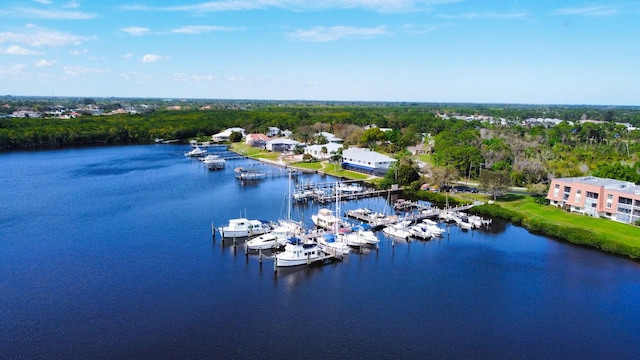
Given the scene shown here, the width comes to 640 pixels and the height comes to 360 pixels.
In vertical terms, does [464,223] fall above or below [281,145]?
below

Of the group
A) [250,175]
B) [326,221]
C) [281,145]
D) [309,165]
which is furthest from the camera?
[281,145]

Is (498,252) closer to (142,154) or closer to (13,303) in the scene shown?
(13,303)

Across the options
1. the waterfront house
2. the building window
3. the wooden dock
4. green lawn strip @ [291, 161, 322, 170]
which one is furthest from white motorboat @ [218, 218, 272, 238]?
the waterfront house

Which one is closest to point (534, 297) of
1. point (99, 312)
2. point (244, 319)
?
point (244, 319)

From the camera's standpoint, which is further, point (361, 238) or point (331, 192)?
point (331, 192)

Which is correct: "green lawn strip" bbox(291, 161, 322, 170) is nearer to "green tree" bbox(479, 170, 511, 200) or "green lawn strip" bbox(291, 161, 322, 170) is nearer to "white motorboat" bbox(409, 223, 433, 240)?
"green tree" bbox(479, 170, 511, 200)

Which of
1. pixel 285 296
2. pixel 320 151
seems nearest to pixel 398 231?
pixel 285 296

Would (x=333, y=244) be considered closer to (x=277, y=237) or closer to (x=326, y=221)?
(x=277, y=237)
